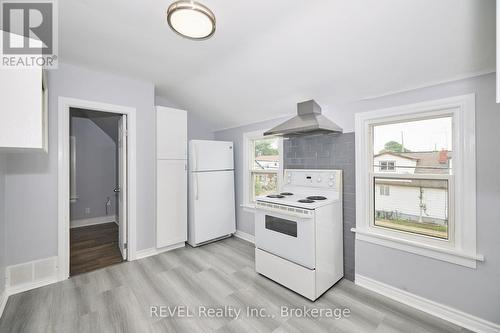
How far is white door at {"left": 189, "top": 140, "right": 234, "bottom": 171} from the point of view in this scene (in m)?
3.41

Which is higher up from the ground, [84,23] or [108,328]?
[84,23]

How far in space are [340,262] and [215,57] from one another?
271 centimetres

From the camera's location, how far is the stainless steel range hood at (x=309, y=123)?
88.1 inches

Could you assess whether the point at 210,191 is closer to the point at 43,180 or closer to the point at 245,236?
the point at 245,236

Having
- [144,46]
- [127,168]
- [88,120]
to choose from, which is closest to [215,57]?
[144,46]

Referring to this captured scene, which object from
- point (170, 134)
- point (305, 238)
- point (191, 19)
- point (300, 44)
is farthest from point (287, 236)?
point (170, 134)

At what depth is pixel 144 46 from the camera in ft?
7.34

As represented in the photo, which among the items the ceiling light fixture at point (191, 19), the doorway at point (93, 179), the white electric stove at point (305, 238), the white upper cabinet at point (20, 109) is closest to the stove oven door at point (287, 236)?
the white electric stove at point (305, 238)

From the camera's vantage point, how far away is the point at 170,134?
3281 mm

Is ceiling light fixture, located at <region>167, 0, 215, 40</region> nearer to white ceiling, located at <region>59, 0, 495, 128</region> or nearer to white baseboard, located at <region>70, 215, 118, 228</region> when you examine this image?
white ceiling, located at <region>59, 0, 495, 128</region>

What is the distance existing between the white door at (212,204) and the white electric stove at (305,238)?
121 cm

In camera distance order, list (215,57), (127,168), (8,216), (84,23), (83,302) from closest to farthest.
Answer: (84,23) < (83,302) < (8,216) < (215,57) < (127,168)

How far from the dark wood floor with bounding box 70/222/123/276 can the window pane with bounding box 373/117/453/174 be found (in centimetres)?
358

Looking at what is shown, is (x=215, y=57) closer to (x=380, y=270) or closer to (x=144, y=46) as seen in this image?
(x=144, y=46)
